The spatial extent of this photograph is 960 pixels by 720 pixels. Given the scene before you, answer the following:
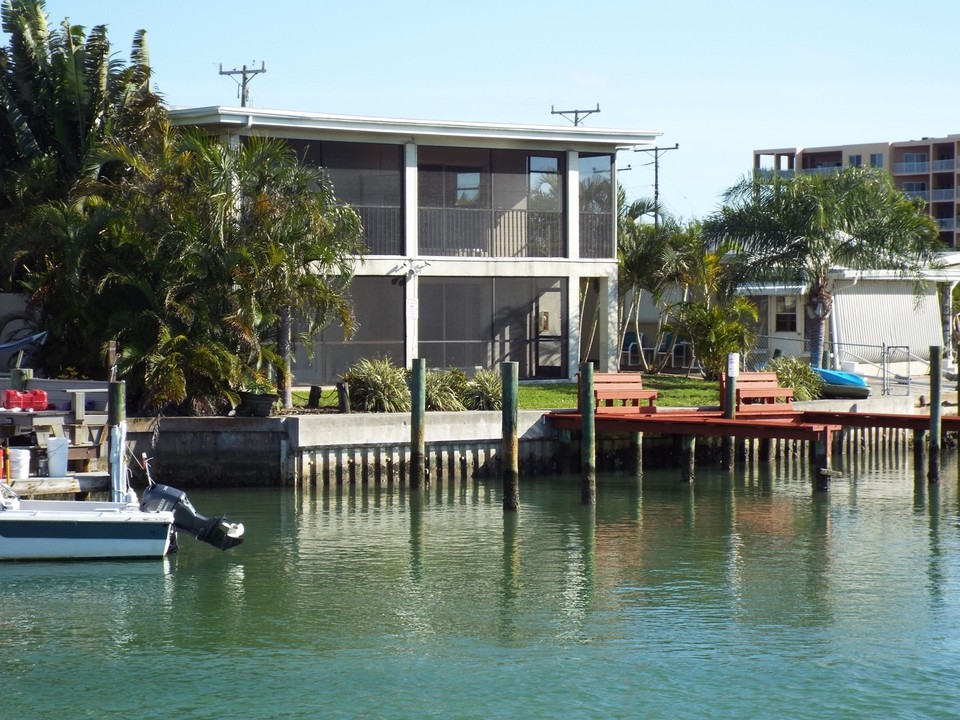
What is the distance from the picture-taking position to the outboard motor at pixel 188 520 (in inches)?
757

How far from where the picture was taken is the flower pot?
26469mm

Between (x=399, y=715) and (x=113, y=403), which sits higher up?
(x=113, y=403)

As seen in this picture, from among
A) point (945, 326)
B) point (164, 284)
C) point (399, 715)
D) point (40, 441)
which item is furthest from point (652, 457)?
point (945, 326)

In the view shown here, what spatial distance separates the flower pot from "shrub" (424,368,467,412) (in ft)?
11.3

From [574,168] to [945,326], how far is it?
17.8m

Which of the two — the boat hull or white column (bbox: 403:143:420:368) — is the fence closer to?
white column (bbox: 403:143:420:368)

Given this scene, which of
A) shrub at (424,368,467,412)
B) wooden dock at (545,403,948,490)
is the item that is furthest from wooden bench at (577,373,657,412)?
shrub at (424,368,467,412)

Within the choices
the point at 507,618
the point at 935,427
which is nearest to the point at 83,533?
the point at 507,618

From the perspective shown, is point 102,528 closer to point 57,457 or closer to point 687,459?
point 57,457

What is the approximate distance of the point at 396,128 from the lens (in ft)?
106

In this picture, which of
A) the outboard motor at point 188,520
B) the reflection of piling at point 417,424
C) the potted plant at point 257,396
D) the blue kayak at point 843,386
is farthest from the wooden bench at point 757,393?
the outboard motor at point 188,520

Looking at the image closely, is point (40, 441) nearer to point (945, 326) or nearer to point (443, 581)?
point (443, 581)

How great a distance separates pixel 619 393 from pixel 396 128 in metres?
8.74

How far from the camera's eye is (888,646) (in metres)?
15.3
